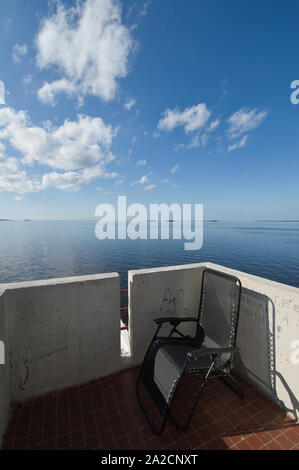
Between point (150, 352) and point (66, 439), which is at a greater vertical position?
point (150, 352)

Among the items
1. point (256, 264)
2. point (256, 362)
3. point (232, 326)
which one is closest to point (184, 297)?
point (232, 326)

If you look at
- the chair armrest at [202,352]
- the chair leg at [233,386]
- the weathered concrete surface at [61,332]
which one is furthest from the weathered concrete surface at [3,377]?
the chair leg at [233,386]

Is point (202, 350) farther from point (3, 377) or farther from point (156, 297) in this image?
point (3, 377)

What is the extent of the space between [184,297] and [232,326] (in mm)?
726

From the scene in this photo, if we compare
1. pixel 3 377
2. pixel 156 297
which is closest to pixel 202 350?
pixel 156 297

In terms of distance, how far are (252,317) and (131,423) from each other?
171cm

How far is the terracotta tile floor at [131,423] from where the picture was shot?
1.74m

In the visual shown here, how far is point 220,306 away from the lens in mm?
2564

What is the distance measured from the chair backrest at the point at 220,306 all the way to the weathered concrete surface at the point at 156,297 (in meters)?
0.17

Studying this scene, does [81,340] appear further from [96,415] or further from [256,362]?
[256,362]

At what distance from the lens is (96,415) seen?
6.55 feet

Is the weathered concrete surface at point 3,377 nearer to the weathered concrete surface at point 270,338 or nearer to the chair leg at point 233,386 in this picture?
the chair leg at point 233,386

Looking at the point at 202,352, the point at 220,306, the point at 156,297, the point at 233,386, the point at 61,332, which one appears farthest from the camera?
the point at 156,297
